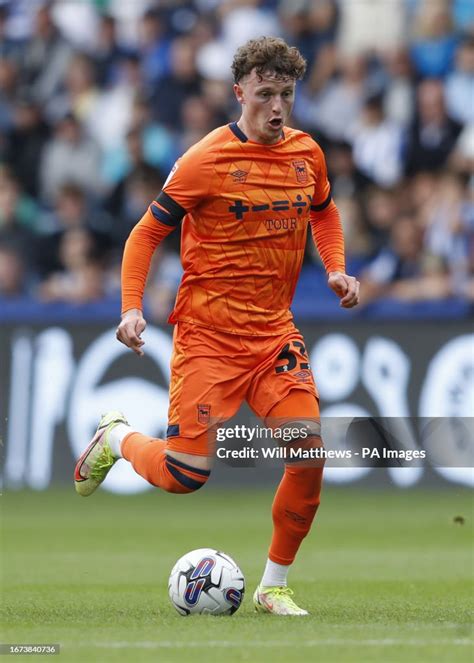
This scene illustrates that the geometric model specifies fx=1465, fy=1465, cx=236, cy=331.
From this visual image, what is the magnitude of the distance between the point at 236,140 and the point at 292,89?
0.38 meters

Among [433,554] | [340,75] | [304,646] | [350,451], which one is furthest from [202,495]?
[304,646]

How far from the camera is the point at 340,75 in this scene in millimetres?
16000

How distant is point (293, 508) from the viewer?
701 cm

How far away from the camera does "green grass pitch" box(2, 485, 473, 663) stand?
5.78 meters

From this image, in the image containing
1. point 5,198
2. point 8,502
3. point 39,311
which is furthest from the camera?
point 5,198

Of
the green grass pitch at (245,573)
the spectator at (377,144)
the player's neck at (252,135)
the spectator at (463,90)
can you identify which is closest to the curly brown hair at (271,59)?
the player's neck at (252,135)

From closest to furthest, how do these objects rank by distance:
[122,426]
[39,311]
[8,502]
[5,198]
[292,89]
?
[292,89], [122,426], [8,502], [39,311], [5,198]

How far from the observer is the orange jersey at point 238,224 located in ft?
22.7

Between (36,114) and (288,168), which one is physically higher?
(36,114)

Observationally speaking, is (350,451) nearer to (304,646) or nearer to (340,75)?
(304,646)

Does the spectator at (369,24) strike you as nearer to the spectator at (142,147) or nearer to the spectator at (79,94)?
the spectator at (142,147)

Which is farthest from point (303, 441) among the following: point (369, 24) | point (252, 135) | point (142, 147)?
point (369, 24)

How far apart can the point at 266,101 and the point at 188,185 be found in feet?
1.76

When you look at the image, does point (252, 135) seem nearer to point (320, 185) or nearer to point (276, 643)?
point (320, 185)
